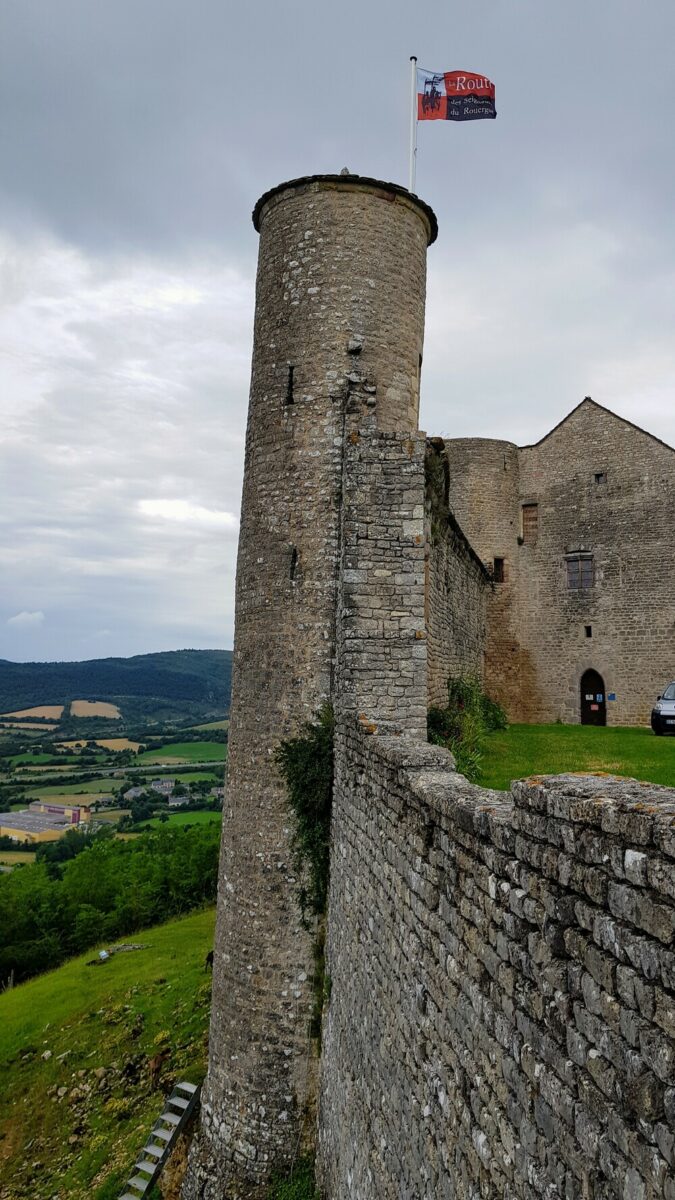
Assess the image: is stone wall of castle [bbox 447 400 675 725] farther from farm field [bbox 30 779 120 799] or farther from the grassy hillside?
farm field [bbox 30 779 120 799]

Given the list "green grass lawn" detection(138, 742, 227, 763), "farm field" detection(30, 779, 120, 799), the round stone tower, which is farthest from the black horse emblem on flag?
"green grass lawn" detection(138, 742, 227, 763)

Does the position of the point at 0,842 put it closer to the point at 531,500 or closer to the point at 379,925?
the point at 531,500

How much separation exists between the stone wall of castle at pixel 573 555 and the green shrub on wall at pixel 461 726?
8.72m

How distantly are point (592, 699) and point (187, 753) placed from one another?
305 ft

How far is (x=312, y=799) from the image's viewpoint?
9.58m

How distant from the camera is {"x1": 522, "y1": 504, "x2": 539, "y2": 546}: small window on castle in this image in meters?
25.7

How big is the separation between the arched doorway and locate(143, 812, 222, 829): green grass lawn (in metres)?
38.0

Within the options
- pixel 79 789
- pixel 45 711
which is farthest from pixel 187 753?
pixel 45 711

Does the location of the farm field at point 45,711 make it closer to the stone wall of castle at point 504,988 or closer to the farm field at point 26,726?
the farm field at point 26,726

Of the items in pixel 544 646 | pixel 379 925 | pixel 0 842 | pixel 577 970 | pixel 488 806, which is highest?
pixel 544 646

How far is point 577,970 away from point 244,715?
27.0 feet

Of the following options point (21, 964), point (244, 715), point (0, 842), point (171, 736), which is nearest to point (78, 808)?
point (0, 842)

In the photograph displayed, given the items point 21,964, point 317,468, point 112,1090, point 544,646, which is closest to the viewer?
point 317,468

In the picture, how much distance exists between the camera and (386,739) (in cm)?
693
